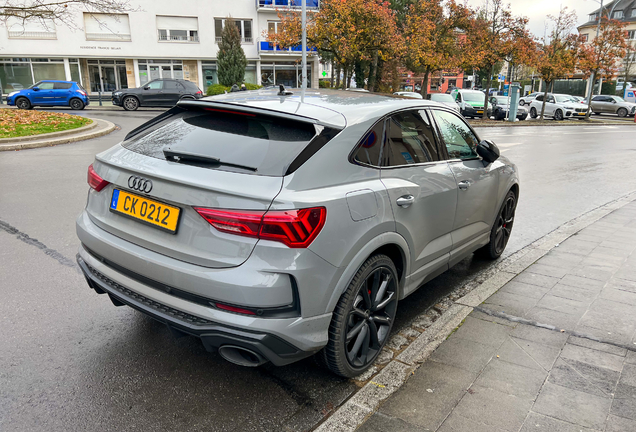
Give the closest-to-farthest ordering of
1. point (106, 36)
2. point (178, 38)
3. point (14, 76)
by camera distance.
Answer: point (106, 36)
point (14, 76)
point (178, 38)

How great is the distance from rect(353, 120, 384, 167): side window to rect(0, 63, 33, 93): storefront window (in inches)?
1679

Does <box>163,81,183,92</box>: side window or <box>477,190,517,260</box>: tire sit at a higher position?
<box>163,81,183,92</box>: side window

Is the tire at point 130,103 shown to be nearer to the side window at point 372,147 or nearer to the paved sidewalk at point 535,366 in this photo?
the paved sidewalk at point 535,366

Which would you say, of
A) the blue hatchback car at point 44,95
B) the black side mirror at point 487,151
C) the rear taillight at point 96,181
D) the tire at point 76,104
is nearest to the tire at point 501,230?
the black side mirror at point 487,151

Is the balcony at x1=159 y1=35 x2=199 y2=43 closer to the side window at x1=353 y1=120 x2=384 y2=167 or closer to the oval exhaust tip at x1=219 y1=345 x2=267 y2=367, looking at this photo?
the side window at x1=353 y1=120 x2=384 y2=167

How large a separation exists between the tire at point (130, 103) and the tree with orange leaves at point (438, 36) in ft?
49.3

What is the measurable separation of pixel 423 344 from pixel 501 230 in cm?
229

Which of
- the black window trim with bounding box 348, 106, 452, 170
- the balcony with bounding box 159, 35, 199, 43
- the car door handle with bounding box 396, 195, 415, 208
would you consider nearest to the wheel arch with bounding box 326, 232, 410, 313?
the car door handle with bounding box 396, 195, 415, 208

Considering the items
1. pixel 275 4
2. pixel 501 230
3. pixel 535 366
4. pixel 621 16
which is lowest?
pixel 535 366

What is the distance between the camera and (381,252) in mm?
3004

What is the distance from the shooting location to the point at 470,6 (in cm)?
2914

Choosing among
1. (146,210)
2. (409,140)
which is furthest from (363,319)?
(146,210)

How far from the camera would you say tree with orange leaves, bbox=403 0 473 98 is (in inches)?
1080

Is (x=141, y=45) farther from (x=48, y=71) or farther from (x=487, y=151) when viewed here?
(x=487, y=151)
